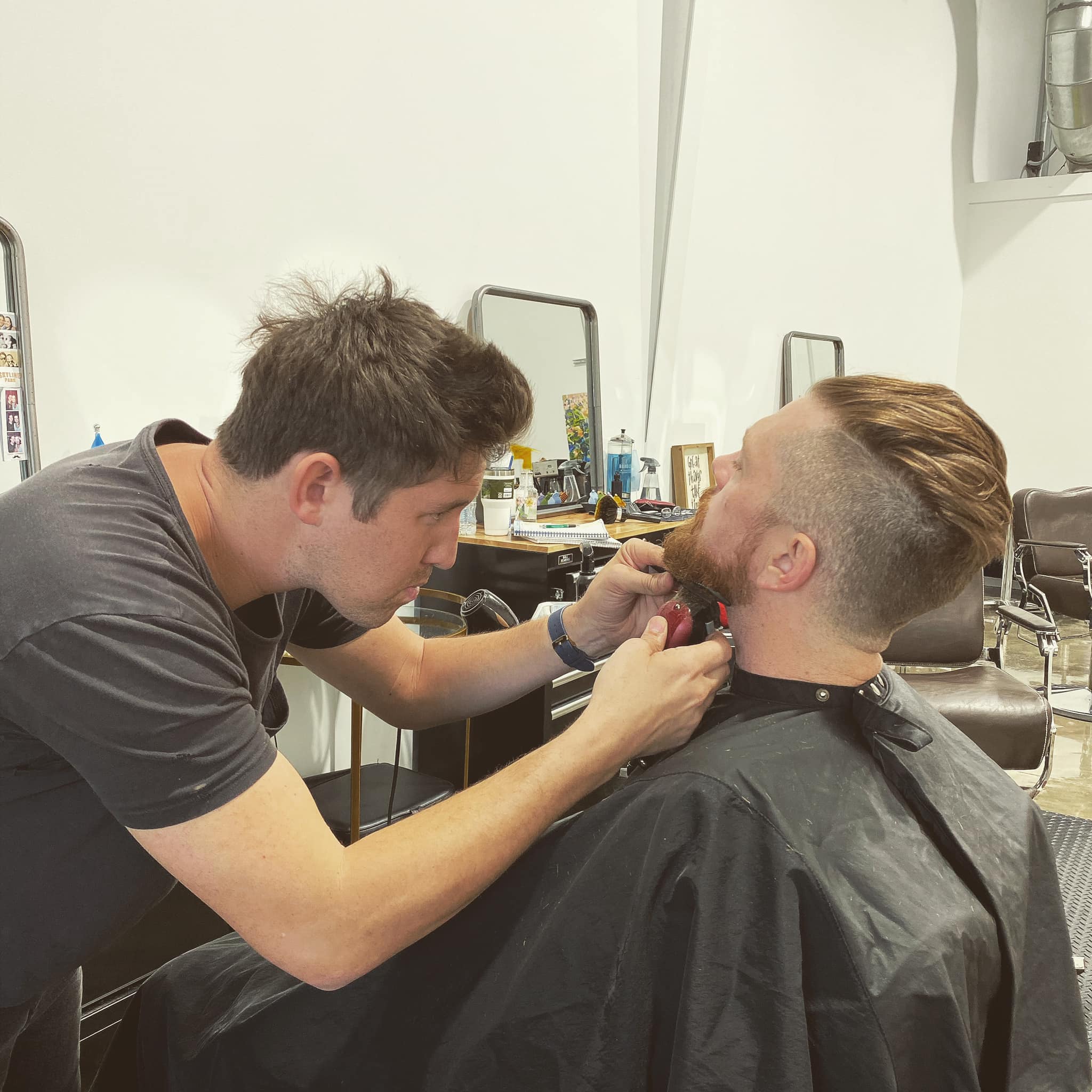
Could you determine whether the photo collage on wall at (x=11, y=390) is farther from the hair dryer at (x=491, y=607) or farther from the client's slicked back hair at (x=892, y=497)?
the client's slicked back hair at (x=892, y=497)

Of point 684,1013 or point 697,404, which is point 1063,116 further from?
point 684,1013

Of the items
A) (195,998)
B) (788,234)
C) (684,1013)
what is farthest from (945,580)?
(788,234)

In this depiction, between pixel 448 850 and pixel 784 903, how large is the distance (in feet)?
1.22

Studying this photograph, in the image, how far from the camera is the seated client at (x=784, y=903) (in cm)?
97

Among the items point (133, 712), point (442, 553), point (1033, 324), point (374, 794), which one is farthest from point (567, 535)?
point (1033, 324)

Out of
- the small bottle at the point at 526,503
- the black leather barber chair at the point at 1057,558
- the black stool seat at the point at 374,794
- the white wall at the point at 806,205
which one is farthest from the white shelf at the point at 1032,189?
the black stool seat at the point at 374,794

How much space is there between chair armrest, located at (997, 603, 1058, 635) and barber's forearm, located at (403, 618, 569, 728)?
2209 mm

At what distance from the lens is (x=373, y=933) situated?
38.2 inches

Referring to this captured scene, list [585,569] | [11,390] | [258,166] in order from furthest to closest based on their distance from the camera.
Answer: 1. [585,569]
2. [258,166]
3. [11,390]

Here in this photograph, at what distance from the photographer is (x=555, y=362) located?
3604mm

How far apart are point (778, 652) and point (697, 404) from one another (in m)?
3.46

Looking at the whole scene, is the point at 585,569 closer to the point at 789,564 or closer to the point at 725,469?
the point at 725,469

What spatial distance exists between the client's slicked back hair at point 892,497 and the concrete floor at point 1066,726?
2.57m

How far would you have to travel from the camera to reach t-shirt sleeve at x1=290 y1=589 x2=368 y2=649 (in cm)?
145
